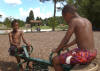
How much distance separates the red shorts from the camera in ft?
8.06

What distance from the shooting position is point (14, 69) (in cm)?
489

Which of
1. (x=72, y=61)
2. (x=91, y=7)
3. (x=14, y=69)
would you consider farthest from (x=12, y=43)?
(x=91, y=7)

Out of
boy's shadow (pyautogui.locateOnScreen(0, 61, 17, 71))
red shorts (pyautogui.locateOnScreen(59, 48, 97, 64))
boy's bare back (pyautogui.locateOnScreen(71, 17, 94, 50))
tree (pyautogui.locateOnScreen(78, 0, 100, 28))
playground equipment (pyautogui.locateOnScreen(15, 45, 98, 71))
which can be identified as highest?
tree (pyautogui.locateOnScreen(78, 0, 100, 28))


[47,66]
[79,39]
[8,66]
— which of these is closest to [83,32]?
[79,39]

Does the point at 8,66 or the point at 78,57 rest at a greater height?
the point at 78,57

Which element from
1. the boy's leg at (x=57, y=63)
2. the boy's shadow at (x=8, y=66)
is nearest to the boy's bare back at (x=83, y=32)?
the boy's leg at (x=57, y=63)

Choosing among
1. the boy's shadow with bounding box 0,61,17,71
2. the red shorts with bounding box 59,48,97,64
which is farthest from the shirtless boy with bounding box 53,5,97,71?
the boy's shadow with bounding box 0,61,17,71

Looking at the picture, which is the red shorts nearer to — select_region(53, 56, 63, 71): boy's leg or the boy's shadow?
select_region(53, 56, 63, 71): boy's leg

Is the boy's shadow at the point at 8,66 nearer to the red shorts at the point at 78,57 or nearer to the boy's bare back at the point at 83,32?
the red shorts at the point at 78,57

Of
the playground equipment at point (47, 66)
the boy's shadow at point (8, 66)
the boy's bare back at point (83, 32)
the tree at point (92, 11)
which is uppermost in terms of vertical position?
the tree at point (92, 11)

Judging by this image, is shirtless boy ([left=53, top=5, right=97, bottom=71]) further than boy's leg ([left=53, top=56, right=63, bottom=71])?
No

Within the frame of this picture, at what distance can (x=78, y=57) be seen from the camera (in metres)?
2.47

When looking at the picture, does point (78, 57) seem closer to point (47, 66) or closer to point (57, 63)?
point (57, 63)

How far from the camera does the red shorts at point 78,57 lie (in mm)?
2458
